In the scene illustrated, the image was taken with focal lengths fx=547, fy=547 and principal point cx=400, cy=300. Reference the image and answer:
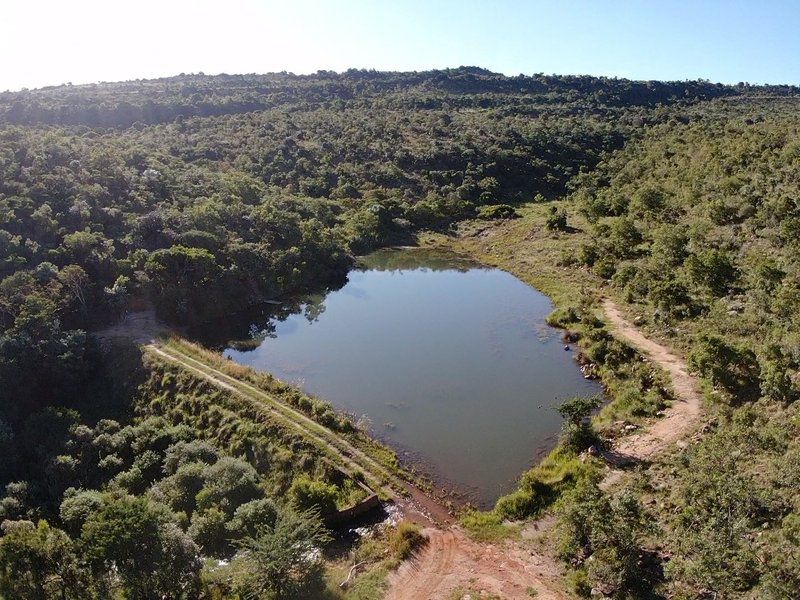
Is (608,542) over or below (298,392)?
below

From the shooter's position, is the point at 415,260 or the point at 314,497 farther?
the point at 415,260

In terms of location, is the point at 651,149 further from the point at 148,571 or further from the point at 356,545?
the point at 148,571

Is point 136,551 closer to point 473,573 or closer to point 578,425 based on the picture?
point 473,573

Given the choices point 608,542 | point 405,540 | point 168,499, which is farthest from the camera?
point 168,499

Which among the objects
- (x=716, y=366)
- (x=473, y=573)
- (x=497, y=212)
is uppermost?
(x=497, y=212)

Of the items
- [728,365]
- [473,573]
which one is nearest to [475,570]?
[473,573]

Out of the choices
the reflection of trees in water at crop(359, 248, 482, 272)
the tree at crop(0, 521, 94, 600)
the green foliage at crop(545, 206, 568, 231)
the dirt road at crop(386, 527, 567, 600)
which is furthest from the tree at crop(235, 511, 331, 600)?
the green foliage at crop(545, 206, 568, 231)
